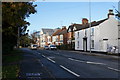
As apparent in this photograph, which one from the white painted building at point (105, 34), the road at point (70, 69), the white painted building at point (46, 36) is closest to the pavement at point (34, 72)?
the road at point (70, 69)

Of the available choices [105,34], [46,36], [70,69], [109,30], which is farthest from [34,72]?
[46,36]

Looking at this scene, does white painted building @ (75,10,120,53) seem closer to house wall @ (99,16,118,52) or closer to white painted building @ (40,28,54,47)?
house wall @ (99,16,118,52)

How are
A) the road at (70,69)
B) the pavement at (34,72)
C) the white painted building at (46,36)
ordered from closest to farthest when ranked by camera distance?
the pavement at (34,72), the road at (70,69), the white painted building at (46,36)

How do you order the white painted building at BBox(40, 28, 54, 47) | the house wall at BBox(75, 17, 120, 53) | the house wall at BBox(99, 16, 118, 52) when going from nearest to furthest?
1. the house wall at BBox(75, 17, 120, 53)
2. the house wall at BBox(99, 16, 118, 52)
3. the white painted building at BBox(40, 28, 54, 47)

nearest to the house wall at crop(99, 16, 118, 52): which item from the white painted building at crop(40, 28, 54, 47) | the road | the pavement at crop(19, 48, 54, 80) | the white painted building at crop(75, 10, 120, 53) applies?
the white painted building at crop(75, 10, 120, 53)

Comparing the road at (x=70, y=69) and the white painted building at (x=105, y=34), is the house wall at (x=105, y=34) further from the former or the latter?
the road at (x=70, y=69)

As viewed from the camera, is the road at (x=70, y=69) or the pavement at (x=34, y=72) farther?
the road at (x=70, y=69)

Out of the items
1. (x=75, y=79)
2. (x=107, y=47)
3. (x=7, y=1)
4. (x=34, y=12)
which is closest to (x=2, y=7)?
(x=7, y=1)

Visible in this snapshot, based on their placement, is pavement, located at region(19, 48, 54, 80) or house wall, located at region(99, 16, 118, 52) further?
house wall, located at region(99, 16, 118, 52)

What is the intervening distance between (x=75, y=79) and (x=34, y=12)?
36.1ft

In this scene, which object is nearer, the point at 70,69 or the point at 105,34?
the point at 70,69

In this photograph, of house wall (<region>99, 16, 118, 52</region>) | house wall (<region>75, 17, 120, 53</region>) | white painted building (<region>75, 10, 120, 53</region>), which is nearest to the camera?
white painted building (<region>75, 10, 120, 53</region>)

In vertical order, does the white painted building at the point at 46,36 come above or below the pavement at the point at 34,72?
above

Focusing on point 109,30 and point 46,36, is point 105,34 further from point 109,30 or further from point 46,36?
point 46,36
